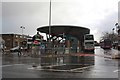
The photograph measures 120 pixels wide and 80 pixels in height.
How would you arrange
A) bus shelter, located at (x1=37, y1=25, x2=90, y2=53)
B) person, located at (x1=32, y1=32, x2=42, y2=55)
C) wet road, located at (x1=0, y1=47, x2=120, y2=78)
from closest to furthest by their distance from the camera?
1. wet road, located at (x1=0, y1=47, x2=120, y2=78)
2. person, located at (x1=32, y1=32, x2=42, y2=55)
3. bus shelter, located at (x1=37, y1=25, x2=90, y2=53)

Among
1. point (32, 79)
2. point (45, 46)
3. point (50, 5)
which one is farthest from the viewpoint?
point (45, 46)

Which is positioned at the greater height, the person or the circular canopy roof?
the circular canopy roof

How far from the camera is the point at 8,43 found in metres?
108

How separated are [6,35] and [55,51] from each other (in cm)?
7161

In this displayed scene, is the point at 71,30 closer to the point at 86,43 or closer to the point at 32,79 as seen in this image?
the point at 86,43

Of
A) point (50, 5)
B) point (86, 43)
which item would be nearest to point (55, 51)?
point (50, 5)

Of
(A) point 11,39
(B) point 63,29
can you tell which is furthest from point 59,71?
(A) point 11,39

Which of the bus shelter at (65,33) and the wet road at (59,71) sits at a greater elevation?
the bus shelter at (65,33)

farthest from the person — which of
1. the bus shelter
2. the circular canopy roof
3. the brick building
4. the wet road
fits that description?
the brick building

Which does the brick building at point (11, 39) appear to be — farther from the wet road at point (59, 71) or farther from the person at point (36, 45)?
the wet road at point (59, 71)

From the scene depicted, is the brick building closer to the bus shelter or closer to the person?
the bus shelter

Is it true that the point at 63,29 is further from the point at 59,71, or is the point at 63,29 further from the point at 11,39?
the point at 11,39

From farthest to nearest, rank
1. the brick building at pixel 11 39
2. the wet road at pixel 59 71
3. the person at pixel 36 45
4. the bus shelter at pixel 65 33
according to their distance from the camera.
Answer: the brick building at pixel 11 39 < the bus shelter at pixel 65 33 < the person at pixel 36 45 < the wet road at pixel 59 71

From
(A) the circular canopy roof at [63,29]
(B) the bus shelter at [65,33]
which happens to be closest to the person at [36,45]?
(B) the bus shelter at [65,33]
